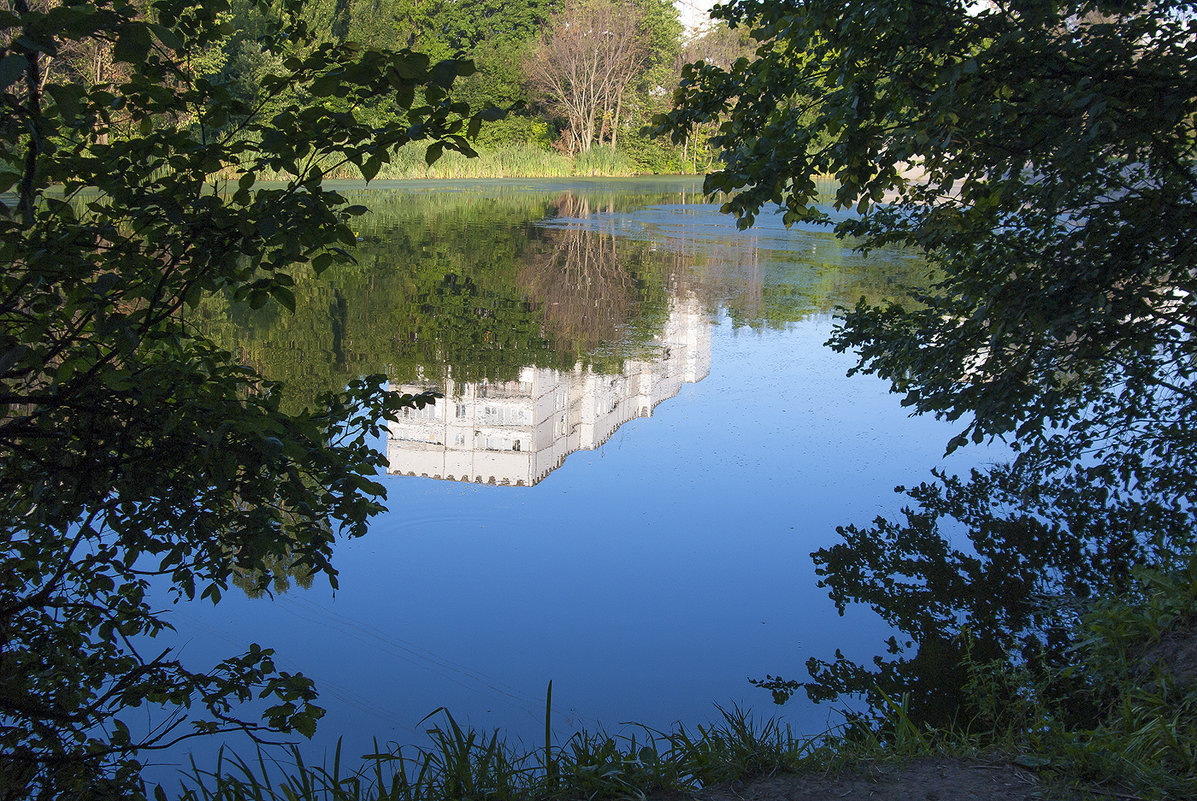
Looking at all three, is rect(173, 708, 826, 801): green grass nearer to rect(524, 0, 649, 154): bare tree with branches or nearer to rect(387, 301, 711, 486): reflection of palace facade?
rect(387, 301, 711, 486): reflection of palace facade

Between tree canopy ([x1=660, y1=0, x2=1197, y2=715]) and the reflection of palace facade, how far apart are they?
7.33 ft

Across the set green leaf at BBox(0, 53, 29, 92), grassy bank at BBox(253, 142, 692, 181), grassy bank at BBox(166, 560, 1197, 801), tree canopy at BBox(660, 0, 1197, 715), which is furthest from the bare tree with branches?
green leaf at BBox(0, 53, 29, 92)

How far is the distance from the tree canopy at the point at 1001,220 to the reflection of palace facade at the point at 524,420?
7.33 ft

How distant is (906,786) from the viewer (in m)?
2.71

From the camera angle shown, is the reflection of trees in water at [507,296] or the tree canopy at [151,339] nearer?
the tree canopy at [151,339]

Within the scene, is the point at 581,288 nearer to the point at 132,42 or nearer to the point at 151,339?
the point at 151,339

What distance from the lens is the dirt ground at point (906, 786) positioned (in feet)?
8.59

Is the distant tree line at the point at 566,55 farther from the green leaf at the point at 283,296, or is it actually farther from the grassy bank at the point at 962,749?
the green leaf at the point at 283,296

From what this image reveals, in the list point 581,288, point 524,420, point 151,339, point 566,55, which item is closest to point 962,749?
point 151,339

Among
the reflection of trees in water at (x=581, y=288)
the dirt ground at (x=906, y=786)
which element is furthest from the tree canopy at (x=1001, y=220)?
the reflection of trees in water at (x=581, y=288)

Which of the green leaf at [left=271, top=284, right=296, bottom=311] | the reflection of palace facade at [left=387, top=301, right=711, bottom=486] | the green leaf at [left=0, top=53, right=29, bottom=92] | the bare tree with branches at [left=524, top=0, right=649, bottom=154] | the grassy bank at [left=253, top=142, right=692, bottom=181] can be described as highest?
the bare tree with branches at [left=524, top=0, right=649, bottom=154]

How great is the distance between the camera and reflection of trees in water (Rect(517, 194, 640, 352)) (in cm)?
1014

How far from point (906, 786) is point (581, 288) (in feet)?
33.6

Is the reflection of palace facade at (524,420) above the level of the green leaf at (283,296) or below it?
below
